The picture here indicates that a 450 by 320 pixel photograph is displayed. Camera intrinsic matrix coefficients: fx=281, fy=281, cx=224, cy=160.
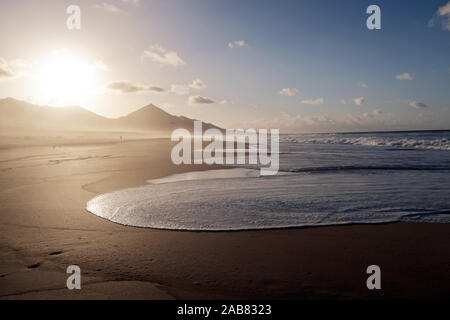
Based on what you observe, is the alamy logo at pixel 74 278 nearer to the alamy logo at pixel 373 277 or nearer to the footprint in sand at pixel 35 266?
the footprint in sand at pixel 35 266

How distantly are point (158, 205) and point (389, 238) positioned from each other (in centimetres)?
582

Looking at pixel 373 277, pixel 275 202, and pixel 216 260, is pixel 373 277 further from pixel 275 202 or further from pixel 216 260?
pixel 275 202

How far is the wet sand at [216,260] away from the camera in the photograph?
12.7 feet

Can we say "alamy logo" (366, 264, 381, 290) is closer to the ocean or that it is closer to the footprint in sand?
the ocean

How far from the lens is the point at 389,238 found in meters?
5.63

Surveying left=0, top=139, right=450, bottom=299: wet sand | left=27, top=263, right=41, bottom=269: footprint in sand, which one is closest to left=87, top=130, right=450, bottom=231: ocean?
left=0, top=139, right=450, bottom=299: wet sand

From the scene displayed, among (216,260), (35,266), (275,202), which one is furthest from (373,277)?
(35,266)

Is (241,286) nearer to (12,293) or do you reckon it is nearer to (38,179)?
(12,293)

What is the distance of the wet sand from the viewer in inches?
152

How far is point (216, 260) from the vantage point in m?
4.73

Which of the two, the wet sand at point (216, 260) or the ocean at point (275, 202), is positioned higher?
the ocean at point (275, 202)

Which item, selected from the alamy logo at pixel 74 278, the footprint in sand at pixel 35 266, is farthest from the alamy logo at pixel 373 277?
the footprint in sand at pixel 35 266

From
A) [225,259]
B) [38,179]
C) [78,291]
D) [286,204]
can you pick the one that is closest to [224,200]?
[286,204]

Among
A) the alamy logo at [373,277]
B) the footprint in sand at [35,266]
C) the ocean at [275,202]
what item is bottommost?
the alamy logo at [373,277]
